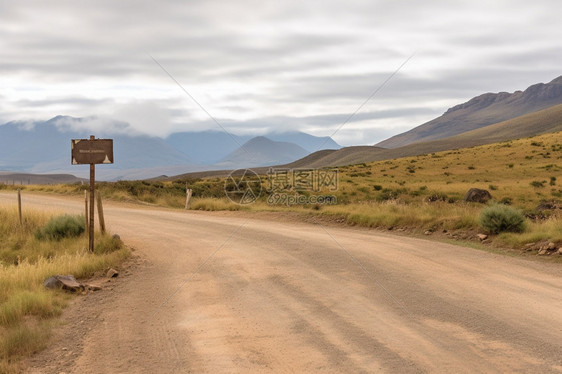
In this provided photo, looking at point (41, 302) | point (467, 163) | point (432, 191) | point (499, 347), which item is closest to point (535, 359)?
point (499, 347)

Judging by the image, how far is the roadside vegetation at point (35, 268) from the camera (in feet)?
22.5

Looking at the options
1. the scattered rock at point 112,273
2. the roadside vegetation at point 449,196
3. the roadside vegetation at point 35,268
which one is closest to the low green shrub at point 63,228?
the roadside vegetation at point 35,268

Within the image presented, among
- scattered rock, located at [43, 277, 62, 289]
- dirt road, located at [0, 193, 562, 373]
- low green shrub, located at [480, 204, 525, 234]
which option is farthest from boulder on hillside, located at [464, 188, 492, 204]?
scattered rock, located at [43, 277, 62, 289]

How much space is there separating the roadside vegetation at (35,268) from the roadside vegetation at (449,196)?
10.6 metres

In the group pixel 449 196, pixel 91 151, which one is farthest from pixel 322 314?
pixel 449 196

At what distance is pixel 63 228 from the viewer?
16812 mm

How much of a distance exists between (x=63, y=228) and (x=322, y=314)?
12.2 metres

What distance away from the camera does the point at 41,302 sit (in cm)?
852

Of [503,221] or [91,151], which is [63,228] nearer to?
[91,151]

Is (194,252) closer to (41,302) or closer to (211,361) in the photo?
(41,302)

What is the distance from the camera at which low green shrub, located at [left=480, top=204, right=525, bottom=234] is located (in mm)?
15812

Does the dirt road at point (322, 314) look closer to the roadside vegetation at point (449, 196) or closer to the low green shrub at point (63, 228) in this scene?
the roadside vegetation at point (449, 196)

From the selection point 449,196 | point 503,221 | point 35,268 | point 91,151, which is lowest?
point 449,196

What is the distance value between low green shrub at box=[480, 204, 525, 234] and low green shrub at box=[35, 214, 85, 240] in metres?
13.6
